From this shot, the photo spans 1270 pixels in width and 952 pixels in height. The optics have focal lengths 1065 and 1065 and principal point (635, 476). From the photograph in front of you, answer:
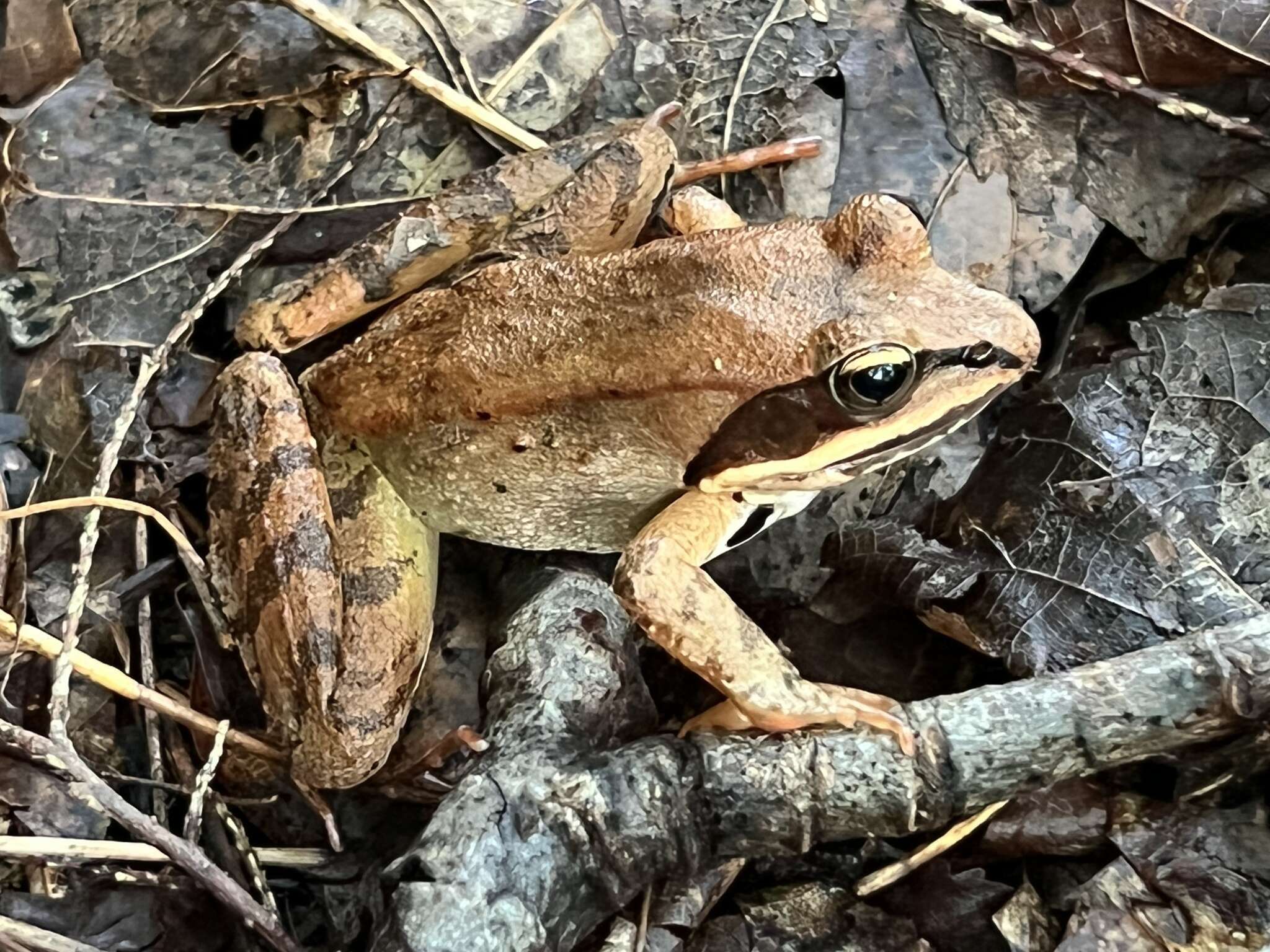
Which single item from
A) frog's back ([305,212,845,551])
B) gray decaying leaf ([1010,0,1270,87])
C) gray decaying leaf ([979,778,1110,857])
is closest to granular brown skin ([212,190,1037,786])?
frog's back ([305,212,845,551])

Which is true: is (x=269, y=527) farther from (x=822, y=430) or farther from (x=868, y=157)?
(x=868, y=157)

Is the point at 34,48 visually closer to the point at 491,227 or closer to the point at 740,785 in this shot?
the point at 491,227

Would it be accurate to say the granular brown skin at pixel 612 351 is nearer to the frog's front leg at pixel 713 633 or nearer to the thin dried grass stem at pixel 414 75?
the frog's front leg at pixel 713 633

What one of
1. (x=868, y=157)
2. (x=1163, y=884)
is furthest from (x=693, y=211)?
(x=1163, y=884)

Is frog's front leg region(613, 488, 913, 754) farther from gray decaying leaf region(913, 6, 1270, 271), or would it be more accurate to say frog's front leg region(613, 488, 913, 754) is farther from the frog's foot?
gray decaying leaf region(913, 6, 1270, 271)

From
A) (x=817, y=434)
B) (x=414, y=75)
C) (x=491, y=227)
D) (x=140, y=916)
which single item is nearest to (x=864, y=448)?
(x=817, y=434)
